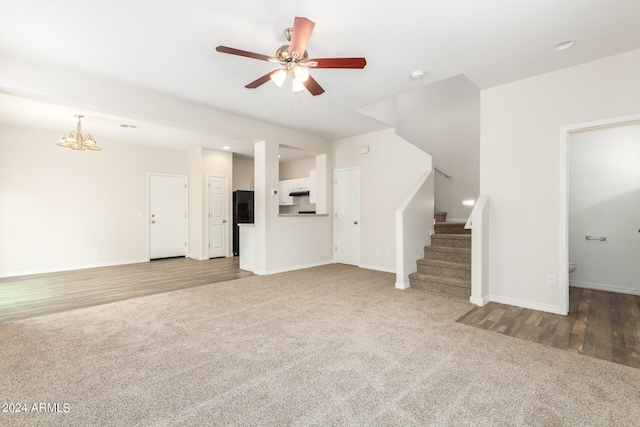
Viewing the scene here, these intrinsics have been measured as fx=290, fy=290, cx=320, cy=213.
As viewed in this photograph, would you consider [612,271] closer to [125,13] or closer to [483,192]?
[483,192]

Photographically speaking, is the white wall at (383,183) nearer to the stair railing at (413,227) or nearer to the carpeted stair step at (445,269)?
the stair railing at (413,227)

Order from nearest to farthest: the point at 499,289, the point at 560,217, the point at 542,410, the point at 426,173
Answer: the point at 542,410 < the point at 560,217 < the point at 499,289 < the point at 426,173

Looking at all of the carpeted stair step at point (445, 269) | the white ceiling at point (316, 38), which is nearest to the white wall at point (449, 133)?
the carpeted stair step at point (445, 269)

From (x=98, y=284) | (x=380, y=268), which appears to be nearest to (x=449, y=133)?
(x=380, y=268)

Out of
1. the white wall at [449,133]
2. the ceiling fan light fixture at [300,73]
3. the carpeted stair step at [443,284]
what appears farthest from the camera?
the white wall at [449,133]

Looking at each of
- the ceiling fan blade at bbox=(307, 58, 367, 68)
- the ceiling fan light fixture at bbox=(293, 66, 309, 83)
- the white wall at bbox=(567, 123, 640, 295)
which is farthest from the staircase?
the ceiling fan light fixture at bbox=(293, 66, 309, 83)

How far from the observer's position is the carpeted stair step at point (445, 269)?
12.9 feet

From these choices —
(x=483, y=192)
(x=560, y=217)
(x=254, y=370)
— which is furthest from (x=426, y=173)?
(x=254, y=370)

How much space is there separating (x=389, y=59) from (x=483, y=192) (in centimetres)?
209

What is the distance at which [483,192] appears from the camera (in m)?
3.79

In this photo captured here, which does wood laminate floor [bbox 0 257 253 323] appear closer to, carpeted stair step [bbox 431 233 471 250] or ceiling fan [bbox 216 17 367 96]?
carpeted stair step [bbox 431 233 471 250]

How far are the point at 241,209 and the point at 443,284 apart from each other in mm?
5377

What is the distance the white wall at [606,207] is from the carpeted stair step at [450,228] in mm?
1482

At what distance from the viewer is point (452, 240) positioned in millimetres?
4551
